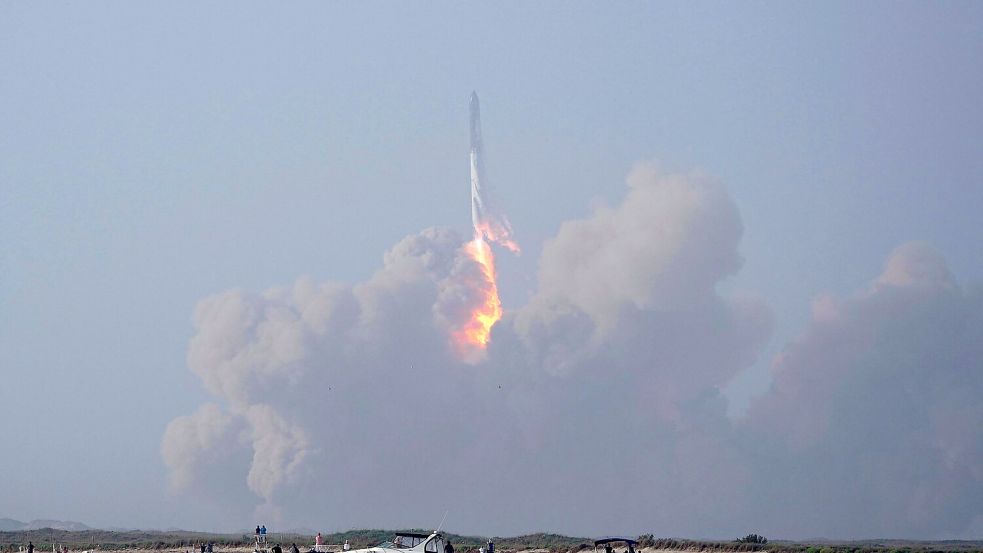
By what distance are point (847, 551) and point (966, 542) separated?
3996cm

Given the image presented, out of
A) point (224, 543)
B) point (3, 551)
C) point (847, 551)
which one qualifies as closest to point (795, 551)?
point (847, 551)

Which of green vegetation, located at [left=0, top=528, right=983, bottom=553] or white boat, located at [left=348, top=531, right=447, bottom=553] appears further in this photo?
green vegetation, located at [left=0, top=528, right=983, bottom=553]

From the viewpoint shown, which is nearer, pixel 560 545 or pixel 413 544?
pixel 413 544

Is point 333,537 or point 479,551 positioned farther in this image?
point 333,537

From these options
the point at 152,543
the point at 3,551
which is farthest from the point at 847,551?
the point at 3,551

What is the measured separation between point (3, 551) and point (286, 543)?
78.0ft

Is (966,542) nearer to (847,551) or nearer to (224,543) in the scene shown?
(847,551)

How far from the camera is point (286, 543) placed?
4122 inches

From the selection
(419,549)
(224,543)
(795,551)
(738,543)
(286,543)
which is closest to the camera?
(419,549)

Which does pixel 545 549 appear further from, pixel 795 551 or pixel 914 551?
pixel 914 551

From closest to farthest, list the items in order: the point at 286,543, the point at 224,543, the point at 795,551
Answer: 1. the point at 795,551
2. the point at 286,543
3. the point at 224,543

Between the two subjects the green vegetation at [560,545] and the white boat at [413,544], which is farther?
the green vegetation at [560,545]

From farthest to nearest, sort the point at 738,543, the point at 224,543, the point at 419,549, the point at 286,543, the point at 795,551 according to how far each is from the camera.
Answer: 1. the point at 224,543
2. the point at 286,543
3. the point at 738,543
4. the point at 795,551
5. the point at 419,549

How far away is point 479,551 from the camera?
91.6m
